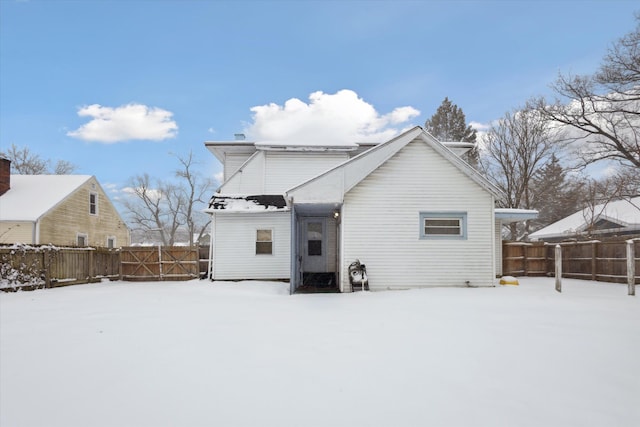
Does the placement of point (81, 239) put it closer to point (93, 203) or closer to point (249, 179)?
point (93, 203)

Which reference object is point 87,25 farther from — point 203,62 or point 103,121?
point 103,121

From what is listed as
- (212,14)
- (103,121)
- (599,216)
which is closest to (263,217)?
(212,14)

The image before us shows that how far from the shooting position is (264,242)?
49.4ft

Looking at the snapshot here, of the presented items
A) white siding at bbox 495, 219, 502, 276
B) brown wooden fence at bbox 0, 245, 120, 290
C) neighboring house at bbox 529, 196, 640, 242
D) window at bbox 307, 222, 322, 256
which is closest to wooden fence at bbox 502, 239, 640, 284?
white siding at bbox 495, 219, 502, 276

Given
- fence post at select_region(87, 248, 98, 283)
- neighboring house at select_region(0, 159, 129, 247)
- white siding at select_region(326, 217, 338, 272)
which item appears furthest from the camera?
neighboring house at select_region(0, 159, 129, 247)

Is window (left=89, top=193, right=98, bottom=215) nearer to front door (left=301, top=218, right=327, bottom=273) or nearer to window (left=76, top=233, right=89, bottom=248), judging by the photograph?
window (left=76, top=233, right=89, bottom=248)

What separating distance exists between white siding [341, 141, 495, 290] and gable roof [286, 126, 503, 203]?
0.68 ft

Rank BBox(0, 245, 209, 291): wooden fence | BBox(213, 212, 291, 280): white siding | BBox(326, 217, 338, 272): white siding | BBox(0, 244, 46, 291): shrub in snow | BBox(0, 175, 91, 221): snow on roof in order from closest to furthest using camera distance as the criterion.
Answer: BBox(0, 244, 46, 291): shrub in snow < BBox(0, 245, 209, 291): wooden fence < BBox(213, 212, 291, 280): white siding < BBox(326, 217, 338, 272): white siding < BBox(0, 175, 91, 221): snow on roof

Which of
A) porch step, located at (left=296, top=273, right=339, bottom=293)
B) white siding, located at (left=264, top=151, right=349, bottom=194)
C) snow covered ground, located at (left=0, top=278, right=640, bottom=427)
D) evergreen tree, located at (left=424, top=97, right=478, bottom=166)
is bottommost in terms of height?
porch step, located at (left=296, top=273, right=339, bottom=293)

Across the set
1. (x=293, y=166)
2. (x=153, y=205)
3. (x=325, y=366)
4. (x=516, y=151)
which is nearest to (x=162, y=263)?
(x=293, y=166)

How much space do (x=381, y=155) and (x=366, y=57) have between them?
9.74m

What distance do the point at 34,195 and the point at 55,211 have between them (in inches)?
87.9

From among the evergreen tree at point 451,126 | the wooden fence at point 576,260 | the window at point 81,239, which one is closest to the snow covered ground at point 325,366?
the wooden fence at point 576,260

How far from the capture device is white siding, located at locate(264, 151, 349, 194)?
52.3 feet
